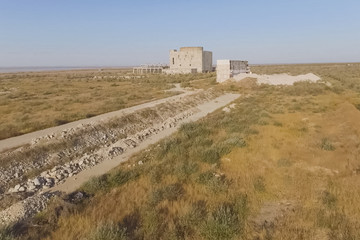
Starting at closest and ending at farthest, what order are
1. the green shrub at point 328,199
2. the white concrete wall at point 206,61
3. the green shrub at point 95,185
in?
the green shrub at point 328,199 → the green shrub at point 95,185 → the white concrete wall at point 206,61

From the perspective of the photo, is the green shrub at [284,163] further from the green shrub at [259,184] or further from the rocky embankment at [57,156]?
the rocky embankment at [57,156]

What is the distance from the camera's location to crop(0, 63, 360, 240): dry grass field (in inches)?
247

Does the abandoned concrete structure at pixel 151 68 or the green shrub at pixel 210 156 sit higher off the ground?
the abandoned concrete structure at pixel 151 68

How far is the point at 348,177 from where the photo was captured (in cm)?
891

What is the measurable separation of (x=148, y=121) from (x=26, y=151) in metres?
9.53

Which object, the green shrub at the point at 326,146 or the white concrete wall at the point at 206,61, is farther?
the white concrete wall at the point at 206,61

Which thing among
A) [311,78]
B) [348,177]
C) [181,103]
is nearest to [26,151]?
[348,177]

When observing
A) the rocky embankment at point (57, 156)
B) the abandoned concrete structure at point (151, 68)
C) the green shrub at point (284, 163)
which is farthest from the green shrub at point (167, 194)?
the abandoned concrete structure at point (151, 68)

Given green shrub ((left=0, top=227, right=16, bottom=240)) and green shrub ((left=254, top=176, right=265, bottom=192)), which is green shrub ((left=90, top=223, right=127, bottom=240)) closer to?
green shrub ((left=0, top=227, right=16, bottom=240))

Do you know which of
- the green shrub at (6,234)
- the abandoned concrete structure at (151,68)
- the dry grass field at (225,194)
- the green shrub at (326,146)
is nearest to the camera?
the green shrub at (6,234)

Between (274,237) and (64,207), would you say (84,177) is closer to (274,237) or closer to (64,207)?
(64,207)

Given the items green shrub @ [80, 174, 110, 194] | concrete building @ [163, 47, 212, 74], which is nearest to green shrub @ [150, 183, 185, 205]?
green shrub @ [80, 174, 110, 194]

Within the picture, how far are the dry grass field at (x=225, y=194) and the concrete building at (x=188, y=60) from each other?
62594 mm

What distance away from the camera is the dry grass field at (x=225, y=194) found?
20.6 ft
